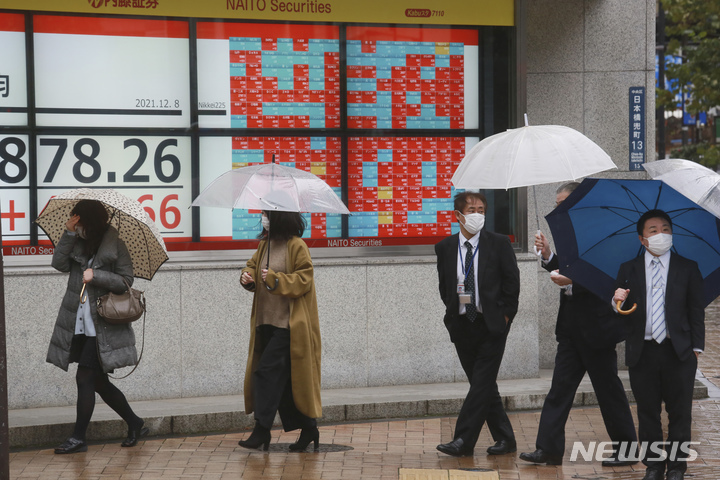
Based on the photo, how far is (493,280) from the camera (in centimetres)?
680

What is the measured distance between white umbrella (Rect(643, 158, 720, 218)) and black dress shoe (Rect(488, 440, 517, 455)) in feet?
7.06

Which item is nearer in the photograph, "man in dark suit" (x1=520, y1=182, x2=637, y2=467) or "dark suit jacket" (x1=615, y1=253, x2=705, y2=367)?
"dark suit jacket" (x1=615, y1=253, x2=705, y2=367)

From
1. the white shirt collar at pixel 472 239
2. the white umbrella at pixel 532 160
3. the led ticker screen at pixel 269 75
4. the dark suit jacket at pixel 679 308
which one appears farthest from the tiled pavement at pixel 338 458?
the led ticker screen at pixel 269 75

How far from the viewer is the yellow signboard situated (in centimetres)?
872

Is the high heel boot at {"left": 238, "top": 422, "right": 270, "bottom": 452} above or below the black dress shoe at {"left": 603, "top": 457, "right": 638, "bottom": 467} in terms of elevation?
above

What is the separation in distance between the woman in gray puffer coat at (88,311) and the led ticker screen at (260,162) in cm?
213

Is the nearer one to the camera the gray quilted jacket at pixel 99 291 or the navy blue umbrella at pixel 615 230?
the navy blue umbrella at pixel 615 230

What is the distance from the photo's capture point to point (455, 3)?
31.3 feet

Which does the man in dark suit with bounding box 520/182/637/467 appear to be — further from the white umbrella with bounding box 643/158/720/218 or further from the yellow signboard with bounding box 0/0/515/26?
the yellow signboard with bounding box 0/0/515/26

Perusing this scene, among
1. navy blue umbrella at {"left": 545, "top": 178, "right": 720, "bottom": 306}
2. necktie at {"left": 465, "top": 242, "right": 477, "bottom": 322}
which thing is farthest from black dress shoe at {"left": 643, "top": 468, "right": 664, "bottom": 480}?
necktie at {"left": 465, "top": 242, "right": 477, "bottom": 322}

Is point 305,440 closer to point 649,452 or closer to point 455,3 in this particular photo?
point 649,452

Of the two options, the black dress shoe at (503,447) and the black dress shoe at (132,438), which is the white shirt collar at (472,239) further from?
the black dress shoe at (132,438)

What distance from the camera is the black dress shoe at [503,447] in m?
6.95

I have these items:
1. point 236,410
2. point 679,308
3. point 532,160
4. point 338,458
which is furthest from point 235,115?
Result: point 679,308
